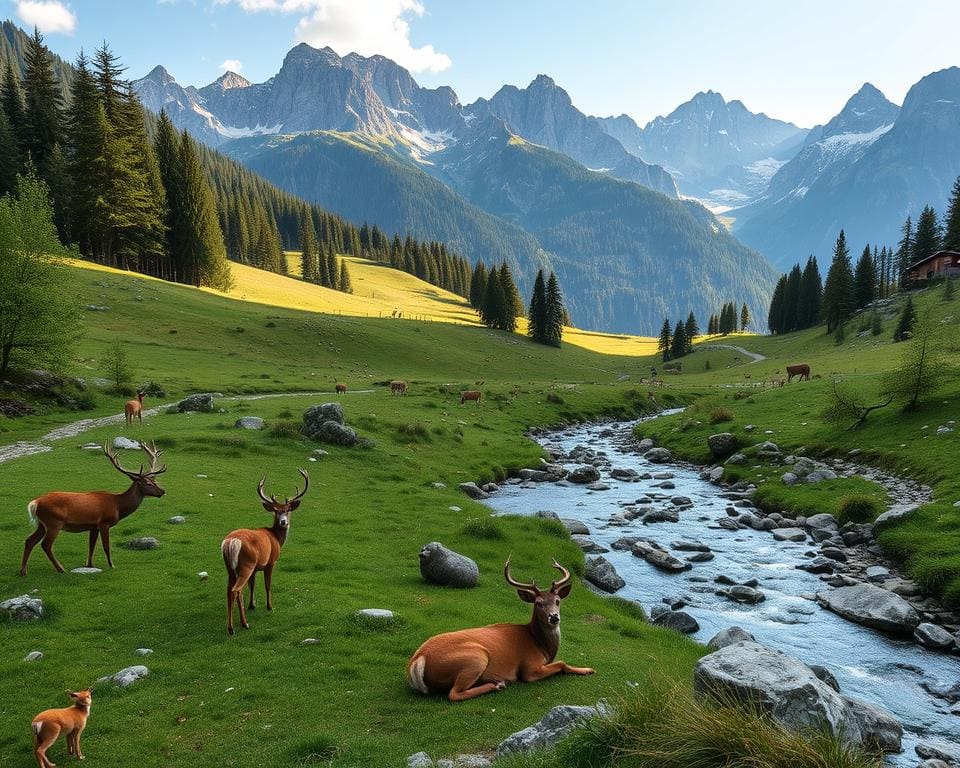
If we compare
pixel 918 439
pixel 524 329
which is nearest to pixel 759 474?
pixel 918 439

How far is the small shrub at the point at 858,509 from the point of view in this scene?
23156 millimetres

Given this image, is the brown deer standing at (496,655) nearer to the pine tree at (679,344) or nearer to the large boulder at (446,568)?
the large boulder at (446,568)

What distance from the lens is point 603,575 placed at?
62.3 feet

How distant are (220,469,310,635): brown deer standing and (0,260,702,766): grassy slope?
656mm

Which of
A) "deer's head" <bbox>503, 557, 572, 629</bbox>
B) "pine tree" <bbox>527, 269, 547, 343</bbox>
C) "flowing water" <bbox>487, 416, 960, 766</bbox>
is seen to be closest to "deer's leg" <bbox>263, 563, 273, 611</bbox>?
"deer's head" <bbox>503, 557, 572, 629</bbox>

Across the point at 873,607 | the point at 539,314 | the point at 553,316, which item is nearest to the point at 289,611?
the point at 873,607

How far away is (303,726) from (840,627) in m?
14.7

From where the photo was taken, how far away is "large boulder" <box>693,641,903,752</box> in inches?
281

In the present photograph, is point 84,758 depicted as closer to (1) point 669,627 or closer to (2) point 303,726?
(2) point 303,726

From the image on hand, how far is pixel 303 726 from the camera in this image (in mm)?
8594

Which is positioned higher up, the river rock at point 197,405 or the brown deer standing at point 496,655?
the river rock at point 197,405

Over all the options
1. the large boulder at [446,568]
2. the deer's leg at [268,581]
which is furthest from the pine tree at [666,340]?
the deer's leg at [268,581]

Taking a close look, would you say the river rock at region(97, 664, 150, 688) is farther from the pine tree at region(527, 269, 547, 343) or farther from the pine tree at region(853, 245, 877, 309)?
the pine tree at region(853, 245, 877, 309)

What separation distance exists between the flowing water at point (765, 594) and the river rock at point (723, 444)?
15.8 feet
